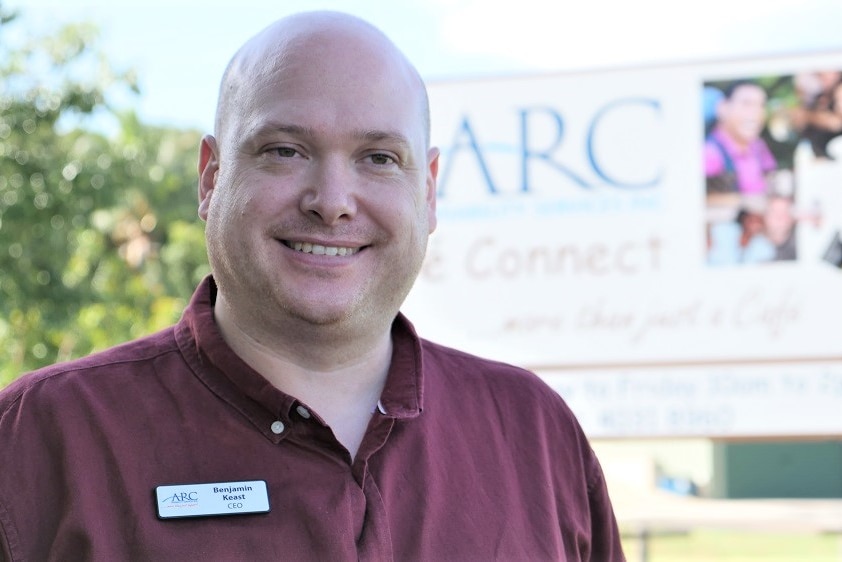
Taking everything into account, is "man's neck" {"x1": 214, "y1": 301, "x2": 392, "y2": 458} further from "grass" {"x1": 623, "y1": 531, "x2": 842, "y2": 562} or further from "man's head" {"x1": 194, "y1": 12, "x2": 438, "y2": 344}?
"grass" {"x1": 623, "y1": 531, "x2": 842, "y2": 562}

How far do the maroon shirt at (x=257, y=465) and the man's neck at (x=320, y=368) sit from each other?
0.12 ft

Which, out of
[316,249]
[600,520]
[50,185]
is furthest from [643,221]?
[316,249]

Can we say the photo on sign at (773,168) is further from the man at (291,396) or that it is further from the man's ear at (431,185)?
the man at (291,396)

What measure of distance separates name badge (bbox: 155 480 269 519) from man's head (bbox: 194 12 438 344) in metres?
0.28

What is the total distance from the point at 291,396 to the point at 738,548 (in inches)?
402

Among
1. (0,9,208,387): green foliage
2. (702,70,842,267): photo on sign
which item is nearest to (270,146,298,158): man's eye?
(0,9,208,387): green foliage

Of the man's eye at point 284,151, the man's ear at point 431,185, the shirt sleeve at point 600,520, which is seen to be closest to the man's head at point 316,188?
the man's eye at point 284,151

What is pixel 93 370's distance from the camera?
1807 mm

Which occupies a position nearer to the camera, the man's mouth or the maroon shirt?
the maroon shirt

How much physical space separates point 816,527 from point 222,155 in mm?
6119

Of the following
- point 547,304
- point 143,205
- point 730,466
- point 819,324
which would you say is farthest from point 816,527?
point 143,205

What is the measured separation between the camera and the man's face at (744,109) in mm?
6684

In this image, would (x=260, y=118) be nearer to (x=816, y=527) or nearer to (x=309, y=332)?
(x=309, y=332)

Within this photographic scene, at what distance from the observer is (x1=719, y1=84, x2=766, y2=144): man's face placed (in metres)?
6.68
